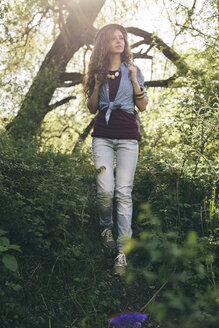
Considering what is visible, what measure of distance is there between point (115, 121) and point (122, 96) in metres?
0.27

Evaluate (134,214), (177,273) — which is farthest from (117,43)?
(177,273)

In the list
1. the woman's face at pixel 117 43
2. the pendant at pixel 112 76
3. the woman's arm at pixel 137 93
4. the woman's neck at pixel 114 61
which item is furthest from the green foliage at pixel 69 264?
the woman's face at pixel 117 43

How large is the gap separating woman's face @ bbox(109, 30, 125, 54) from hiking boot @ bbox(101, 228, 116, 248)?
190 cm

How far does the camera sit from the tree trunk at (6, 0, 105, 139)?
7.92 m

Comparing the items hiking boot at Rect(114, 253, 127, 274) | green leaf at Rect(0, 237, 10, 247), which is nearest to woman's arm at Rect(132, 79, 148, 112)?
hiking boot at Rect(114, 253, 127, 274)

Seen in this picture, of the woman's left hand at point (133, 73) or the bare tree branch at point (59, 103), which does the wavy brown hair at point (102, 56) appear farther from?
the bare tree branch at point (59, 103)

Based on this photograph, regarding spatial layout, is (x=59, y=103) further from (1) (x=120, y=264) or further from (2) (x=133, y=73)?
(1) (x=120, y=264)

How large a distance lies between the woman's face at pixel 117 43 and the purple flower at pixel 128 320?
2.55m

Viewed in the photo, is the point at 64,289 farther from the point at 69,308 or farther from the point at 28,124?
the point at 28,124

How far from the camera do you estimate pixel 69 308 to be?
2.82 meters

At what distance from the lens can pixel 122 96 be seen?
3729 millimetres

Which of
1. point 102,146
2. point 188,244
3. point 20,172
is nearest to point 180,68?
point 102,146

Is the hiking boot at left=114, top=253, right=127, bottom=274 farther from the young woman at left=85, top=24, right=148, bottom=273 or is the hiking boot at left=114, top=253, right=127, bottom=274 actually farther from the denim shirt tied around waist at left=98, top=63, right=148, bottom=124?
the denim shirt tied around waist at left=98, top=63, right=148, bottom=124

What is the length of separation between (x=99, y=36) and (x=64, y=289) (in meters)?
2.60
